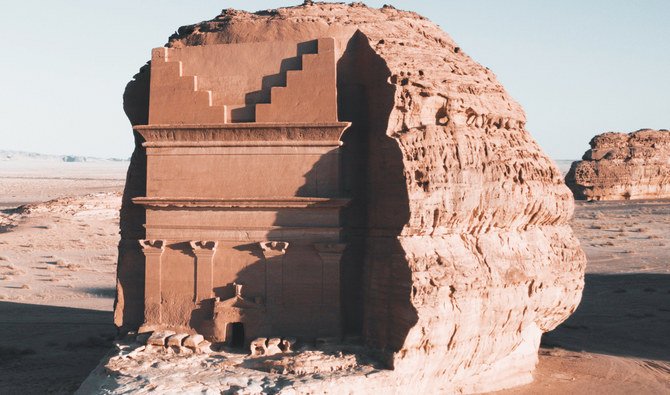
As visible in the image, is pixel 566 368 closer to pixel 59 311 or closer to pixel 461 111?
pixel 461 111

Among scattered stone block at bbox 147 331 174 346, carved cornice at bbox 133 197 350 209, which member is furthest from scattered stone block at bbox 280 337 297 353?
carved cornice at bbox 133 197 350 209

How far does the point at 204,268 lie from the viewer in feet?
48.3

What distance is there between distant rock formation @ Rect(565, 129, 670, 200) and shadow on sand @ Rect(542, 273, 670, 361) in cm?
2409

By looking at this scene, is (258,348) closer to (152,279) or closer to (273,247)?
(273,247)

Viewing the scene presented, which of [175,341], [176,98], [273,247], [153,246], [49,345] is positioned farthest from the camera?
[49,345]

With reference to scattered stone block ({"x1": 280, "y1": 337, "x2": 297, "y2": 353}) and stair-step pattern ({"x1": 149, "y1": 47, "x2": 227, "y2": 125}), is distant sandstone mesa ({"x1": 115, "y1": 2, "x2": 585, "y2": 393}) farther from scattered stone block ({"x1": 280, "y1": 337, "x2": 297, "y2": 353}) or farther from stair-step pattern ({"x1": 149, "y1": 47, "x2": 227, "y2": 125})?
scattered stone block ({"x1": 280, "y1": 337, "x2": 297, "y2": 353})

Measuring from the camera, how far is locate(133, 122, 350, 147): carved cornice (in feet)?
47.5

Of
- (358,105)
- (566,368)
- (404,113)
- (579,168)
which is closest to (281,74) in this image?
(358,105)

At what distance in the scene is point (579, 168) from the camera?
5669 centimetres

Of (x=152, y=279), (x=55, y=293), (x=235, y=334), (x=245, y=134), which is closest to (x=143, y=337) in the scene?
(x=152, y=279)

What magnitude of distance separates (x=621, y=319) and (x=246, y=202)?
15.4 meters

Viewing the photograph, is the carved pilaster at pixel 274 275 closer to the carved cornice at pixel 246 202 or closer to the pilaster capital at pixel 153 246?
the carved cornice at pixel 246 202

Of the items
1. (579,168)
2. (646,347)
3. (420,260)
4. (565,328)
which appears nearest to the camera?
(420,260)

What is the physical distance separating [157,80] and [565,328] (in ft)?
47.7
